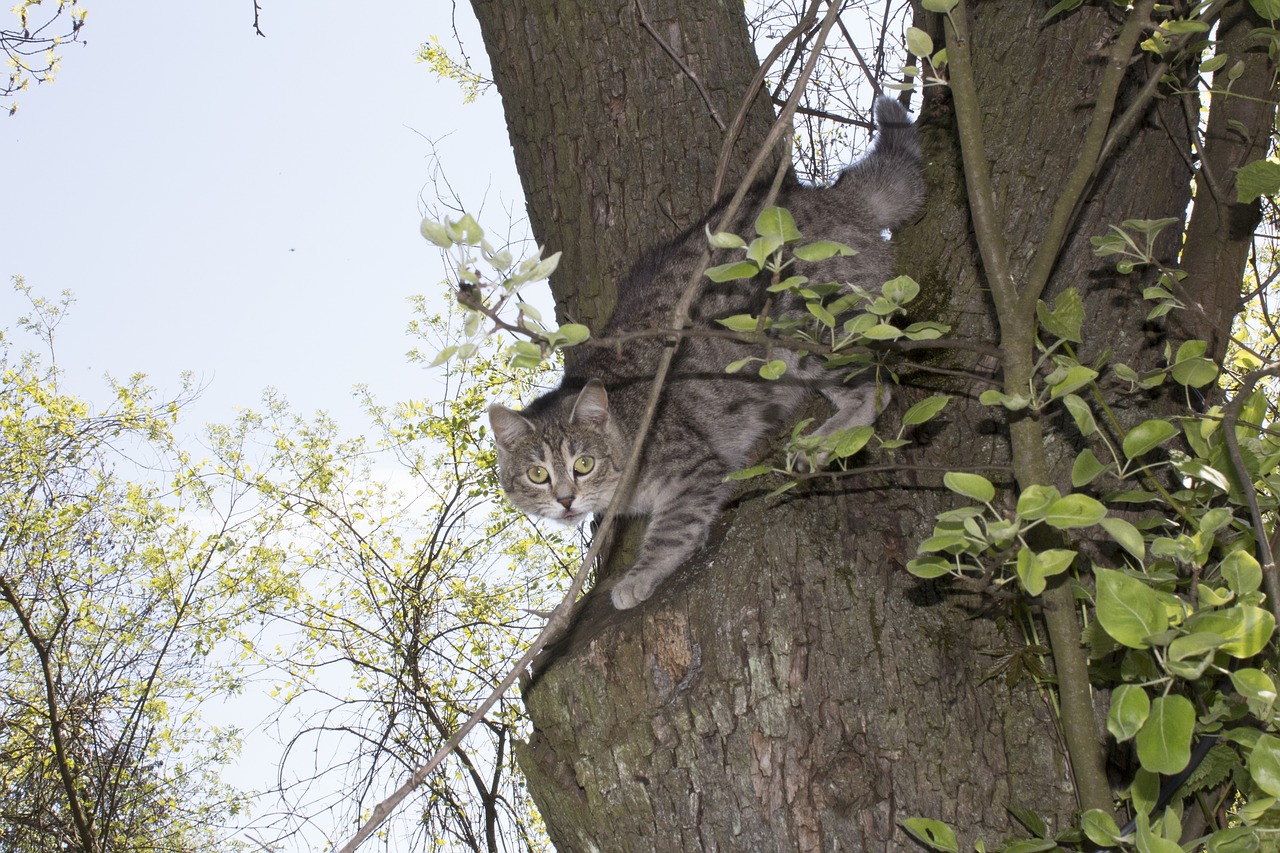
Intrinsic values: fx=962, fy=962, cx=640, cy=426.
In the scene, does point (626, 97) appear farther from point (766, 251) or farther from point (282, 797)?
point (282, 797)

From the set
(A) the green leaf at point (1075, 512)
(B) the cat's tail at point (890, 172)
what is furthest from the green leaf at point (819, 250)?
(B) the cat's tail at point (890, 172)

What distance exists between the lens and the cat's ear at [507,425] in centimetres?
377

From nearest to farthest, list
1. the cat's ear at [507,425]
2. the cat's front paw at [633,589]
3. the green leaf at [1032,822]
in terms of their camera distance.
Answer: the green leaf at [1032,822] → the cat's front paw at [633,589] → the cat's ear at [507,425]

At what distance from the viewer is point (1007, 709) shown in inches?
88.4

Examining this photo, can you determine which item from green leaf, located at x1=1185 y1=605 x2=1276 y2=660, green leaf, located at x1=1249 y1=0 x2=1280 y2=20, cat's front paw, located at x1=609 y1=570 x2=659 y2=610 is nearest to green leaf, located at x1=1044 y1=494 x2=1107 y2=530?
green leaf, located at x1=1185 y1=605 x2=1276 y2=660

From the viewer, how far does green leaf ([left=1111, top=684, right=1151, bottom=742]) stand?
1272 mm

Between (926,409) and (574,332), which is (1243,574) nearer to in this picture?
(926,409)

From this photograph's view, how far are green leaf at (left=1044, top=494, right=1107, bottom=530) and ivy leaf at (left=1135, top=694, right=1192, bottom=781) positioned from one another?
26 centimetres

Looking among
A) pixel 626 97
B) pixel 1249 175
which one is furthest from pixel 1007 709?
pixel 626 97

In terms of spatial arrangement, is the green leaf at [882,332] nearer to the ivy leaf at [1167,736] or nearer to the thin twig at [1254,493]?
the thin twig at [1254,493]

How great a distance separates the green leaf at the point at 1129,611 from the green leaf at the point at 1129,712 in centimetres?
7

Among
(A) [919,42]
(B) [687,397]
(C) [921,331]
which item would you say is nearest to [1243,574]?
(C) [921,331]

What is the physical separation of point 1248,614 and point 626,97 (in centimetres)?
276

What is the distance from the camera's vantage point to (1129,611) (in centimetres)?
129
